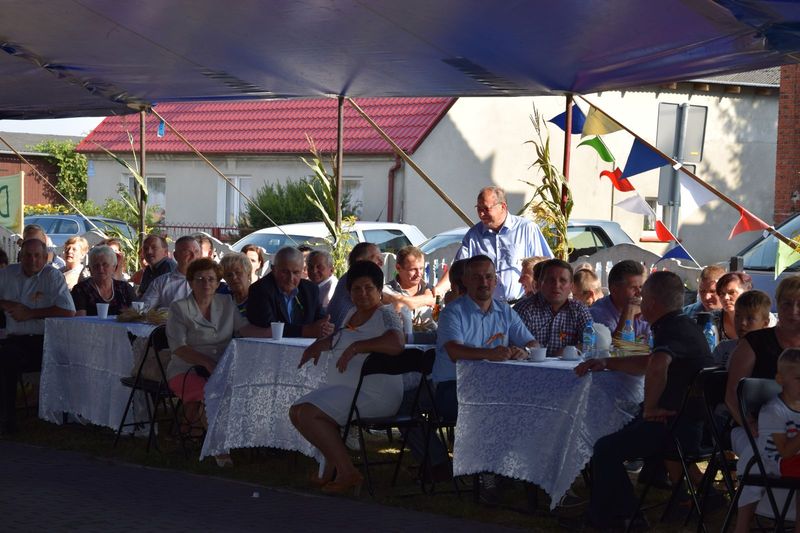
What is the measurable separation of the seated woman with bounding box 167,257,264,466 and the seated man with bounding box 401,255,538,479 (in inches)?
67.6

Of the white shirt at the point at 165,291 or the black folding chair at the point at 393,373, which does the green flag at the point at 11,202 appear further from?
the black folding chair at the point at 393,373

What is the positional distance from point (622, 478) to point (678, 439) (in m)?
0.36

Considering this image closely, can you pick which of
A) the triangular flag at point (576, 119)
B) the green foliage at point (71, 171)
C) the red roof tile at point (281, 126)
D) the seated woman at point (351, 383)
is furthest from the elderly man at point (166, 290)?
the green foliage at point (71, 171)

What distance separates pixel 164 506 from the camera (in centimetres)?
757

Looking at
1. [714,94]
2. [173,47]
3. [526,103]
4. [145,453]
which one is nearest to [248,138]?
[526,103]

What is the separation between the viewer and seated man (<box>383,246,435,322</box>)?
34.3 feet

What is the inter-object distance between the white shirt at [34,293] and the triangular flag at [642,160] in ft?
15.4

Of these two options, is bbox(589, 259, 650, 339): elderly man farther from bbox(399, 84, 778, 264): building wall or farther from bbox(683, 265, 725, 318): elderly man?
bbox(399, 84, 778, 264): building wall

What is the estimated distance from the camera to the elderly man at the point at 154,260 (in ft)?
38.5

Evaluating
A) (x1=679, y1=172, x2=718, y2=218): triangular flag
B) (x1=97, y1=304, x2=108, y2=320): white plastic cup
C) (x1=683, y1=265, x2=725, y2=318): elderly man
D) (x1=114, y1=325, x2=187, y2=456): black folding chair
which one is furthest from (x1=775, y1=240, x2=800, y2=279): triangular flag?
(x1=97, y1=304, x2=108, y2=320): white plastic cup

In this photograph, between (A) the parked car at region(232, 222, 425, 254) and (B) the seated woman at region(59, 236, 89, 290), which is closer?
(B) the seated woman at region(59, 236, 89, 290)

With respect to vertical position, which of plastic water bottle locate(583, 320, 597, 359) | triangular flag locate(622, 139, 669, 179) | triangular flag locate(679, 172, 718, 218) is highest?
triangular flag locate(622, 139, 669, 179)

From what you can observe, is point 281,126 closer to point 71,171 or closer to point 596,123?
point 71,171

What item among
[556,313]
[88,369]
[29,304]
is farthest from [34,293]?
[556,313]
